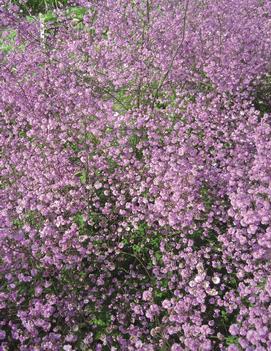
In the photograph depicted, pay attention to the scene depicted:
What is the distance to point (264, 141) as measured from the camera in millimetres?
4984

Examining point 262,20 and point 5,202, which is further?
point 262,20

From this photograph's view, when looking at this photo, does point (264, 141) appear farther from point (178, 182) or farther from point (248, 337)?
point (248, 337)

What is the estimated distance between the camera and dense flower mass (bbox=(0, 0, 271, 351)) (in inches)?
153

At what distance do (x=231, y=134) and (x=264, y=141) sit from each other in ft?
2.78

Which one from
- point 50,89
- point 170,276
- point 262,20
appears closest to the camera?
point 170,276

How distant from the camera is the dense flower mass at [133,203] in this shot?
389 cm

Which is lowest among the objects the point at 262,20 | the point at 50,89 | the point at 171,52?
the point at 50,89

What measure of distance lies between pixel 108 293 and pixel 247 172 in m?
2.05

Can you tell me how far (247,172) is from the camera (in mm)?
4840

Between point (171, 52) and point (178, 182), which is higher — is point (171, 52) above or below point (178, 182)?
above

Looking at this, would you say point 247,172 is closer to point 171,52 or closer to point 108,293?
point 108,293

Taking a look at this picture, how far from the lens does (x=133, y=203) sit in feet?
16.5

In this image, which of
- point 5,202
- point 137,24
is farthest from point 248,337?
point 137,24

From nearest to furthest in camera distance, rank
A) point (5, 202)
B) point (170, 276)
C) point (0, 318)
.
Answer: point (0, 318) < point (170, 276) < point (5, 202)
